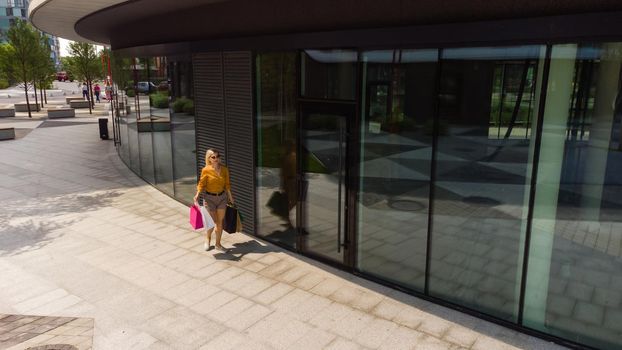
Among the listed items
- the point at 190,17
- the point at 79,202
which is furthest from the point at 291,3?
the point at 79,202

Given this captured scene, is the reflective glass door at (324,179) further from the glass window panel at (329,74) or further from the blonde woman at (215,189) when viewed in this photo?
the blonde woman at (215,189)

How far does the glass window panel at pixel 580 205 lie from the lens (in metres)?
5.11

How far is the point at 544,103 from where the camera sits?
18.1 feet

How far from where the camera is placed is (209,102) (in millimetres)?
9977

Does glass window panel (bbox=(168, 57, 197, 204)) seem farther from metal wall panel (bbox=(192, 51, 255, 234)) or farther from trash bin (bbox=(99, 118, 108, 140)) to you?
trash bin (bbox=(99, 118, 108, 140))

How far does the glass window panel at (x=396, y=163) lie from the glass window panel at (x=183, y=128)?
5.04m

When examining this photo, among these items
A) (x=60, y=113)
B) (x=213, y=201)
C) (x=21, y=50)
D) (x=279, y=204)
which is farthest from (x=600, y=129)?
(x=21, y=50)

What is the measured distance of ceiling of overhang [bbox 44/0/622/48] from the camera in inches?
214

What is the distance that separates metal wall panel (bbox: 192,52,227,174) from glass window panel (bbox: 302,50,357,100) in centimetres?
240

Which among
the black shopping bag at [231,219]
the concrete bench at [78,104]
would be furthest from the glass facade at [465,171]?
the concrete bench at [78,104]

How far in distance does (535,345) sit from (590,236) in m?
1.43

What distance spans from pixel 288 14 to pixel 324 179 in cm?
275

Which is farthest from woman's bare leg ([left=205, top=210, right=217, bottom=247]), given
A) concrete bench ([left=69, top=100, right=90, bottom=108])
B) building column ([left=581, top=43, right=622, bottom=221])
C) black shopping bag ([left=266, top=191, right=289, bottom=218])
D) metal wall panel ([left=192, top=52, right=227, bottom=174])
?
concrete bench ([left=69, top=100, right=90, bottom=108])

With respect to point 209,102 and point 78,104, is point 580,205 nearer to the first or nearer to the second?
point 209,102
